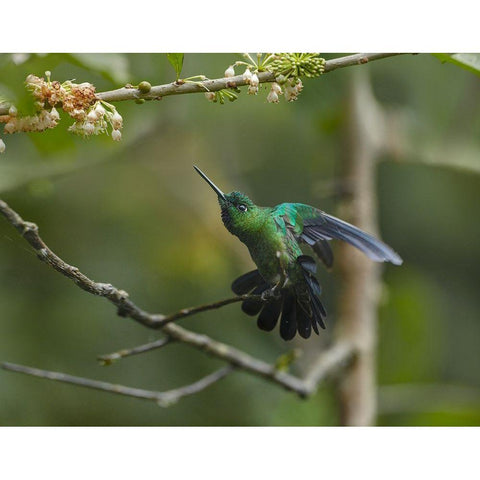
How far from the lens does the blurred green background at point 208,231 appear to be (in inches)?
73.6

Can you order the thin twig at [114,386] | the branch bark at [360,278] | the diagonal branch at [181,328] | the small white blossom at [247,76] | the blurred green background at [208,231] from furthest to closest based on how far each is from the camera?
1. the branch bark at [360,278]
2. the blurred green background at [208,231]
3. the thin twig at [114,386]
4. the small white blossom at [247,76]
5. the diagonal branch at [181,328]

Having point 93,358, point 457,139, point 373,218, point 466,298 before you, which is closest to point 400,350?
point 466,298

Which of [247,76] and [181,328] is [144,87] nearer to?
[247,76]

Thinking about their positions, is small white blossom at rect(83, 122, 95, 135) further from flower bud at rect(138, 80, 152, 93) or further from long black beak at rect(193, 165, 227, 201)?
long black beak at rect(193, 165, 227, 201)

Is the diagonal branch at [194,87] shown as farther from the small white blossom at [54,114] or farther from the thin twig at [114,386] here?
the thin twig at [114,386]

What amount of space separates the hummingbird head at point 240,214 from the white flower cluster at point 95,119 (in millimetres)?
343

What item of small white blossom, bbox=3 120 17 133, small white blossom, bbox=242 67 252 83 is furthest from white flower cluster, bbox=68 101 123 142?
small white blossom, bbox=242 67 252 83

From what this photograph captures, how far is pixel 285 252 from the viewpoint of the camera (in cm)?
168

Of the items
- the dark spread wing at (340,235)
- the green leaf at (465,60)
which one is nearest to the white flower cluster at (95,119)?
the dark spread wing at (340,235)

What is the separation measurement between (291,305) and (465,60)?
67cm

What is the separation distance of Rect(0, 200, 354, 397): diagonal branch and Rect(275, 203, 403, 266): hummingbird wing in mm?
306

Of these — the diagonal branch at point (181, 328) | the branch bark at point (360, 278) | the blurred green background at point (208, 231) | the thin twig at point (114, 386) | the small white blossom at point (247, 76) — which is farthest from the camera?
the branch bark at point (360, 278)

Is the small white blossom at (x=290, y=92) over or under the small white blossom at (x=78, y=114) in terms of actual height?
over

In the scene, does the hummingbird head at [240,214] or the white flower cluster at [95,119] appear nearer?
the white flower cluster at [95,119]
